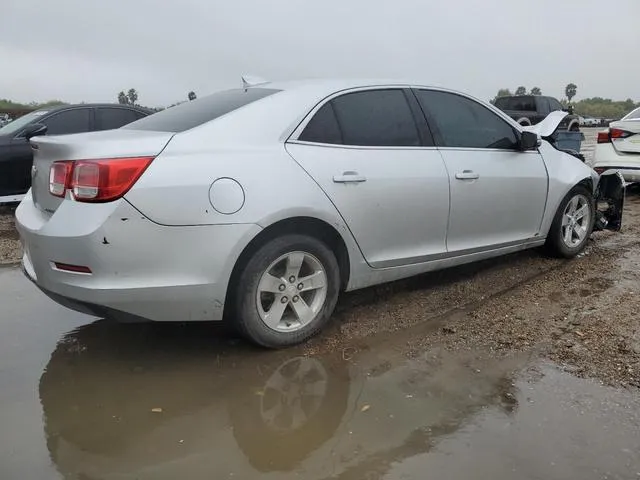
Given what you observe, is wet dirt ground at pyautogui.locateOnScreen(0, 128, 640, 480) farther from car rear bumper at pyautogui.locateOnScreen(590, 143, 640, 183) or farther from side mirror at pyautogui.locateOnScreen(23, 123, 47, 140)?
car rear bumper at pyautogui.locateOnScreen(590, 143, 640, 183)

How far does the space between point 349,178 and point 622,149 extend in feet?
19.8

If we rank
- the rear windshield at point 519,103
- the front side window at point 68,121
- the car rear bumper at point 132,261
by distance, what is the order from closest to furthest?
the car rear bumper at point 132,261
the front side window at point 68,121
the rear windshield at point 519,103

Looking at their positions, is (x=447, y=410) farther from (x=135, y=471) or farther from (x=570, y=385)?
(x=135, y=471)

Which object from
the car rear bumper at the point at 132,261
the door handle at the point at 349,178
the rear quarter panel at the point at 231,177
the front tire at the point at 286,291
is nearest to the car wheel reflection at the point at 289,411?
the front tire at the point at 286,291

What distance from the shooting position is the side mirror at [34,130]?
7.71 metres

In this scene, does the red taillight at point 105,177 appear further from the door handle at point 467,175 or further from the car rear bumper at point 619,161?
the car rear bumper at point 619,161

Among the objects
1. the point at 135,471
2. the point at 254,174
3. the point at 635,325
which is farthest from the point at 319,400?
the point at 635,325

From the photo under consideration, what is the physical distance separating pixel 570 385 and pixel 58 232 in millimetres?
2742

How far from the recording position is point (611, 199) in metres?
6.07

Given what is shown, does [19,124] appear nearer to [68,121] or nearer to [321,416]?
[68,121]

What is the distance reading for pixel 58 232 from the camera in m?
3.03

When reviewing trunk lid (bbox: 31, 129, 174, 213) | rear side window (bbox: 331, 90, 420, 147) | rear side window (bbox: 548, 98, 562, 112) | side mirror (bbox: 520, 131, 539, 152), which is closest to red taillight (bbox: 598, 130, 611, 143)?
side mirror (bbox: 520, 131, 539, 152)

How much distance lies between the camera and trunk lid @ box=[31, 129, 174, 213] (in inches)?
119

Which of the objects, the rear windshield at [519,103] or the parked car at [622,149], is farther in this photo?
the rear windshield at [519,103]
